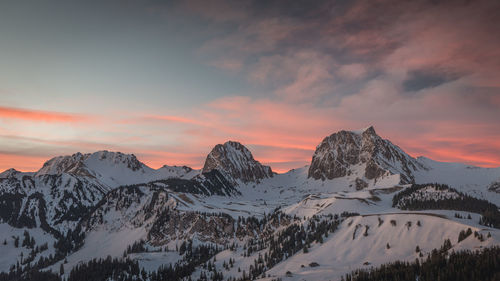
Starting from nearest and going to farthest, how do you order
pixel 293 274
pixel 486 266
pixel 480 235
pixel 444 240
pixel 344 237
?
1. pixel 486 266
2. pixel 480 235
3. pixel 444 240
4. pixel 293 274
5. pixel 344 237

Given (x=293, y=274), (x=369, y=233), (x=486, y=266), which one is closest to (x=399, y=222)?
(x=369, y=233)

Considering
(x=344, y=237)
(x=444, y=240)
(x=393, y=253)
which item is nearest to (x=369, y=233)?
(x=344, y=237)

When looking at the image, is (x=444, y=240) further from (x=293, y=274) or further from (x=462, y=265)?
(x=293, y=274)

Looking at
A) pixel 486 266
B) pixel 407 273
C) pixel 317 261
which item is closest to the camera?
pixel 486 266

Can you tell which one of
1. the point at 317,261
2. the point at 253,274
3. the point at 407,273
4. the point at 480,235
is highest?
the point at 480,235

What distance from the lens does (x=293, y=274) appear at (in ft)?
524

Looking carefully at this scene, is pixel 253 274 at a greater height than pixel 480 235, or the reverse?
pixel 480 235

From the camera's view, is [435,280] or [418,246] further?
[418,246]

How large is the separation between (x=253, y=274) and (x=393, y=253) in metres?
80.5

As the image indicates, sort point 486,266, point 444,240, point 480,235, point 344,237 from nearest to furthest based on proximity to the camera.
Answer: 1. point 486,266
2. point 480,235
3. point 444,240
4. point 344,237

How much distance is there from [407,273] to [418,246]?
41429mm

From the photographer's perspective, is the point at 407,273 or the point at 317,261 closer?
the point at 407,273

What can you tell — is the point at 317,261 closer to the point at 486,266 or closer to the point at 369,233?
the point at 369,233

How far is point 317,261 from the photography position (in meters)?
178
